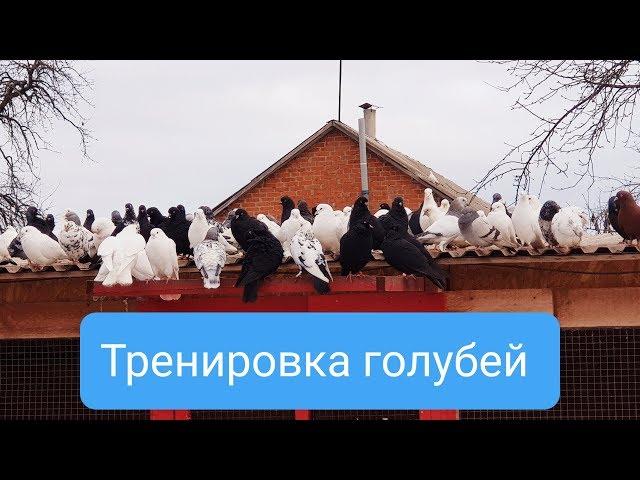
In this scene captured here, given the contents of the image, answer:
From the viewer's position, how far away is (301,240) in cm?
676

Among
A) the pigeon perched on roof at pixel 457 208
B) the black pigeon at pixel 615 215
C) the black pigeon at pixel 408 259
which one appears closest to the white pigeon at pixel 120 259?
the black pigeon at pixel 408 259

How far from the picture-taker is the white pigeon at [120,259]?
21.7 ft

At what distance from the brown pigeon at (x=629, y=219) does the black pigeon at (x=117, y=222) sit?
353 centimetres

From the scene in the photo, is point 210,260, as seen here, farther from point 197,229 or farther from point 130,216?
point 130,216

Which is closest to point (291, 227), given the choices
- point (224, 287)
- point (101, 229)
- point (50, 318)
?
point (224, 287)

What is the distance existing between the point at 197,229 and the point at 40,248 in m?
1.15

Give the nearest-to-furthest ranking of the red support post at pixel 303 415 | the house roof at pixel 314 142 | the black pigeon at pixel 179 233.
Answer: the red support post at pixel 303 415 < the black pigeon at pixel 179 233 < the house roof at pixel 314 142

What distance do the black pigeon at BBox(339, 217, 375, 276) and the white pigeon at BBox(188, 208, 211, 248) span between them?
1.42 metres

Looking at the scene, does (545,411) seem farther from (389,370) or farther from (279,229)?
(279,229)

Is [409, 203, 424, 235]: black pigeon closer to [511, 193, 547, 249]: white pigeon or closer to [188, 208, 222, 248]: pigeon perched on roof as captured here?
[511, 193, 547, 249]: white pigeon

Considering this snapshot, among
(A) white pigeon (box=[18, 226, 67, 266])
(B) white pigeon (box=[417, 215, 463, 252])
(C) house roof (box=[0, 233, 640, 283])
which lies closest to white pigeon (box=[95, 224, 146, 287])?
(C) house roof (box=[0, 233, 640, 283])

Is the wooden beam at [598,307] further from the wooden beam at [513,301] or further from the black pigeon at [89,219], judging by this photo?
the black pigeon at [89,219]

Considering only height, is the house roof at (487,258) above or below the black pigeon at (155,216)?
below

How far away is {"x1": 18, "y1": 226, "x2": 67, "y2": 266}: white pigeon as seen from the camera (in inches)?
285
